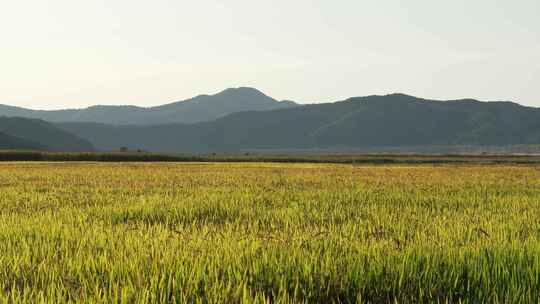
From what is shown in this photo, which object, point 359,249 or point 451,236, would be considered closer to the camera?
point 359,249

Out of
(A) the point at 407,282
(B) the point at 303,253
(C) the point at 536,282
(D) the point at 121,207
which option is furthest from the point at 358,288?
(D) the point at 121,207

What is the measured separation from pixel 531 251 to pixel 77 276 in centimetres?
444

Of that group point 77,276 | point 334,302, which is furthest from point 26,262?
point 334,302

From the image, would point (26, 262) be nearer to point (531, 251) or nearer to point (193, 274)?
point (193, 274)

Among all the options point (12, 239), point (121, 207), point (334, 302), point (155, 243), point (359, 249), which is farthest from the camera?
point (121, 207)

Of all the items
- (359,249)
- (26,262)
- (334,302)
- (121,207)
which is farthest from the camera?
(121,207)

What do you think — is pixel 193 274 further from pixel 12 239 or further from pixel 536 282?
pixel 12 239

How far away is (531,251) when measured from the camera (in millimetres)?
5809

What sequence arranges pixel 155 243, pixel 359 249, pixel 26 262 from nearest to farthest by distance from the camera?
pixel 26 262 < pixel 359 249 < pixel 155 243

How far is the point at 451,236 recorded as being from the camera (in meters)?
7.00

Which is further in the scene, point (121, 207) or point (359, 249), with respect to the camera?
point (121, 207)

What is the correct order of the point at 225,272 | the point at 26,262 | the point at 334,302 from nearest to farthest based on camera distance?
1. the point at 334,302
2. the point at 225,272
3. the point at 26,262

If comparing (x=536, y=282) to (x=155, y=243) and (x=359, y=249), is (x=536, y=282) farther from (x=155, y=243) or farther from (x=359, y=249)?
(x=155, y=243)

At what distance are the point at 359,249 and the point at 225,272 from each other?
1498 millimetres
